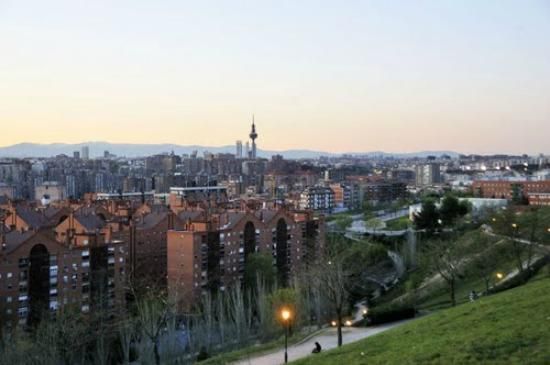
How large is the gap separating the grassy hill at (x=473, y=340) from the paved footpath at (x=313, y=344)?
3.31 meters

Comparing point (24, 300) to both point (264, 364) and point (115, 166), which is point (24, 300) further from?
point (115, 166)

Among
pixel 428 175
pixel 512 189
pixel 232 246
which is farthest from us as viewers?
pixel 428 175

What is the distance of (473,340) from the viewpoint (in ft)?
24.7

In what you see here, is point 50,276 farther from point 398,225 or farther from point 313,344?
point 398,225

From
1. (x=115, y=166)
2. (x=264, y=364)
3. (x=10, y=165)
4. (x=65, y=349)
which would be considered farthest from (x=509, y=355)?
(x=115, y=166)

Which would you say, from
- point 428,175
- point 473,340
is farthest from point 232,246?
point 428,175

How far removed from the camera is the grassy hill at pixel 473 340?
683 centimetres

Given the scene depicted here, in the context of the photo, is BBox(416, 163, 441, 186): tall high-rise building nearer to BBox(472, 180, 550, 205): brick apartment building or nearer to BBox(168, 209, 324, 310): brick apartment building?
BBox(472, 180, 550, 205): brick apartment building

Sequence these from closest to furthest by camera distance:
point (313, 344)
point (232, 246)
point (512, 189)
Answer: point (313, 344)
point (232, 246)
point (512, 189)

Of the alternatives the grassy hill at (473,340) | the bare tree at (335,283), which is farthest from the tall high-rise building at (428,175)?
the grassy hill at (473,340)

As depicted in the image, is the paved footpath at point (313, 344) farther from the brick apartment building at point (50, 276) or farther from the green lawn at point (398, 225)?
the green lawn at point (398, 225)

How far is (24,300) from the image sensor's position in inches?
805

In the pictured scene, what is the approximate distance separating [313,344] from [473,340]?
7.26 metres

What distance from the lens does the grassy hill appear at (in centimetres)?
683
